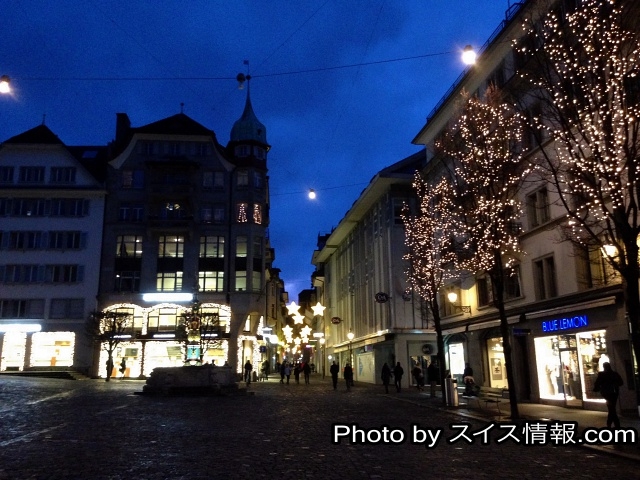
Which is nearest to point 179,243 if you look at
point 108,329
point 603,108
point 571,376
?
point 108,329

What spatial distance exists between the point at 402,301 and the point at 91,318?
2670 centimetres

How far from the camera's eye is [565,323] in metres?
22.7

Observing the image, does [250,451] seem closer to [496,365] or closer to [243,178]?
[496,365]

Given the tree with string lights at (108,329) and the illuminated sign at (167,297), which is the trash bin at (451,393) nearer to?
the tree with string lights at (108,329)

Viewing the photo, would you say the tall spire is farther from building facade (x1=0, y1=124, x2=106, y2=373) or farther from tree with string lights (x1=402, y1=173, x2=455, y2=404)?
tree with string lights (x1=402, y1=173, x2=455, y2=404)

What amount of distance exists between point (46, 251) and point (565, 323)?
46.4 meters

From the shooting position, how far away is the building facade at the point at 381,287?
44.3 meters

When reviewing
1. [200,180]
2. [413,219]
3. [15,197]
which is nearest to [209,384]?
[413,219]

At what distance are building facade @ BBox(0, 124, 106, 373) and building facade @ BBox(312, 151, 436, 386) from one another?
76.0 ft

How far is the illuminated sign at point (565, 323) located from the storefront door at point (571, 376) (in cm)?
91

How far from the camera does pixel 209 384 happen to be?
3180 cm

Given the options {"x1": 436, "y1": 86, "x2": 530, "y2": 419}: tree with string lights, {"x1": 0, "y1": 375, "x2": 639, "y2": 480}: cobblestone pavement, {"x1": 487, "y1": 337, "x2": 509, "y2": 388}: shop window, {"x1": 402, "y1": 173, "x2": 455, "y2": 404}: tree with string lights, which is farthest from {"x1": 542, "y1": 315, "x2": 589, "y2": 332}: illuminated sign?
{"x1": 0, "y1": 375, "x2": 639, "y2": 480}: cobblestone pavement

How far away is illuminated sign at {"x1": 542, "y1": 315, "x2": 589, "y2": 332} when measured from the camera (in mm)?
21594

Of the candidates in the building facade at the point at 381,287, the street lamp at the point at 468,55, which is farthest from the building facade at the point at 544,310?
the street lamp at the point at 468,55
